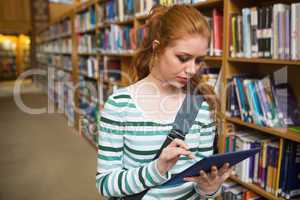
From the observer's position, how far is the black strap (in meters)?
0.94

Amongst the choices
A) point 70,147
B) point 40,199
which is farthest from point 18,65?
point 40,199

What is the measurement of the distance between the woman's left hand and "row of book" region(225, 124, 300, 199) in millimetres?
750

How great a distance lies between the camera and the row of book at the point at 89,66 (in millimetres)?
3901

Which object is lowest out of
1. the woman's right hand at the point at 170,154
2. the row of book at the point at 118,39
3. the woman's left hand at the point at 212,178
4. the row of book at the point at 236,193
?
the row of book at the point at 236,193

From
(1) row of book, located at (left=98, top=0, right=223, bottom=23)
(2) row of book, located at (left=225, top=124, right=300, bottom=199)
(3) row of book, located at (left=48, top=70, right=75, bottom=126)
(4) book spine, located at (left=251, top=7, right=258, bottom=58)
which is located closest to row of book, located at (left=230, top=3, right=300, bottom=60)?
(4) book spine, located at (left=251, top=7, right=258, bottom=58)

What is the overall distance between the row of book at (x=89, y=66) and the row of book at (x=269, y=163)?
2.39m

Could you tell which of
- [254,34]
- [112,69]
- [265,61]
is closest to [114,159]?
[265,61]

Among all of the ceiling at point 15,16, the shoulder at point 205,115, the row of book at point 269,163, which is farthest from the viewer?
the ceiling at point 15,16

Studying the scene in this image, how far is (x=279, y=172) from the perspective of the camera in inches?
62.0

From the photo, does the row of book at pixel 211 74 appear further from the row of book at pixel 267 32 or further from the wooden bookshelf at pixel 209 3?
the wooden bookshelf at pixel 209 3

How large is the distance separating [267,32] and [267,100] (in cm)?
35

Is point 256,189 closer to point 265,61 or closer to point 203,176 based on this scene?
point 265,61

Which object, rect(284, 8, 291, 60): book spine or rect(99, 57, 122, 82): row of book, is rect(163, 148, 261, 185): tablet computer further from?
rect(99, 57, 122, 82): row of book

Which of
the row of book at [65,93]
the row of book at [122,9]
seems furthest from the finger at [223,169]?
the row of book at [65,93]
